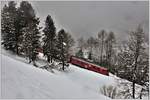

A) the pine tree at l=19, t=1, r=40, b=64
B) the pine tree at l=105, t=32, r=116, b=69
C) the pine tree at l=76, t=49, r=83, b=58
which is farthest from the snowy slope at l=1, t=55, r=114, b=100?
the pine tree at l=76, t=49, r=83, b=58

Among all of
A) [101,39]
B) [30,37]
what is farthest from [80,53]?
[30,37]

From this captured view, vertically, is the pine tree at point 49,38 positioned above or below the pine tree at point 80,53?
above

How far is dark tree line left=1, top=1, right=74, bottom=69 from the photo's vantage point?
43.1m

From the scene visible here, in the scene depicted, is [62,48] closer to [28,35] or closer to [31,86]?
[28,35]

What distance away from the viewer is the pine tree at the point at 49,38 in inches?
1847

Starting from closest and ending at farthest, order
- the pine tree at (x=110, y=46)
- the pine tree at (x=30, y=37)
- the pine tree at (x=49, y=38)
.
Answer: the pine tree at (x=30, y=37)
the pine tree at (x=49, y=38)
the pine tree at (x=110, y=46)

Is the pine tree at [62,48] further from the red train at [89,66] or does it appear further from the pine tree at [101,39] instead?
the pine tree at [101,39]

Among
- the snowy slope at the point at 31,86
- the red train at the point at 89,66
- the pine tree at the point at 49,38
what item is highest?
the pine tree at the point at 49,38

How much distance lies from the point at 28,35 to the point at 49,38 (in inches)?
244

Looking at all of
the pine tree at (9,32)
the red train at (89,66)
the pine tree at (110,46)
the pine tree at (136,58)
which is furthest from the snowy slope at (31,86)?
the pine tree at (110,46)

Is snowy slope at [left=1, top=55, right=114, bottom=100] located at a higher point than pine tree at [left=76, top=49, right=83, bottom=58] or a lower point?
higher

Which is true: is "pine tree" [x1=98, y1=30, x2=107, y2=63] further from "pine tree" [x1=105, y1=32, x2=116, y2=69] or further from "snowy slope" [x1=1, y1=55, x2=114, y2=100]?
"snowy slope" [x1=1, y1=55, x2=114, y2=100]

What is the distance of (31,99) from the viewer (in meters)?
10.0

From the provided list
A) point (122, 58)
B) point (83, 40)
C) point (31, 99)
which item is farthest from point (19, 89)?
point (83, 40)
